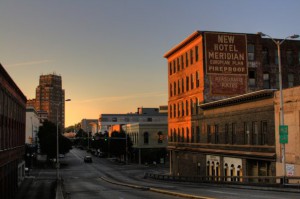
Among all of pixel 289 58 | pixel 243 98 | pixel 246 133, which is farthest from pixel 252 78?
pixel 246 133

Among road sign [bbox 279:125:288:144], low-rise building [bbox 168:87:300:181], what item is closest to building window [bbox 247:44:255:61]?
low-rise building [bbox 168:87:300:181]

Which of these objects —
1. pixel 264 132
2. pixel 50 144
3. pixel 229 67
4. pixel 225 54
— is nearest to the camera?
pixel 264 132

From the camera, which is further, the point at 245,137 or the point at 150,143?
the point at 150,143

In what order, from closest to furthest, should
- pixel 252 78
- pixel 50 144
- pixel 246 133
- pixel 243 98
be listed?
pixel 246 133
pixel 243 98
pixel 252 78
pixel 50 144

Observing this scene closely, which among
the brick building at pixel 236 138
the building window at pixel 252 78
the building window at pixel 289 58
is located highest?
the building window at pixel 289 58

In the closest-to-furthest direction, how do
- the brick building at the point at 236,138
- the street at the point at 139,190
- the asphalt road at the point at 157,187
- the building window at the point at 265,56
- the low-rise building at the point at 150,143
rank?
the asphalt road at the point at 157,187 → the street at the point at 139,190 → the brick building at the point at 236,138 → the building window at the point at 265,56 → the low-rise building at the point at 150,143

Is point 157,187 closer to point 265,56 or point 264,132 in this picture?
point 264,132

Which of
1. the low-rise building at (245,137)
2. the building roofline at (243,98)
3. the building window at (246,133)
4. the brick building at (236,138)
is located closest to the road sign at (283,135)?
the low-rise building at (245,137)

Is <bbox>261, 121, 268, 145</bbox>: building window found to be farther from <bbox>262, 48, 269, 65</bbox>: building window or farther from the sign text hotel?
<bbox>262, 48, 269, 65</bbox>: building window

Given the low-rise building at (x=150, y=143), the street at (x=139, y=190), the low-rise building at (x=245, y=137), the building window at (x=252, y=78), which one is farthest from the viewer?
the low-rise building at (x=150, y=143)

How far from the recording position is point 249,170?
151 ft

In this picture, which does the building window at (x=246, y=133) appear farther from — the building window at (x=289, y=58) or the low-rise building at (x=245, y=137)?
the building window at (x=289, y=58)

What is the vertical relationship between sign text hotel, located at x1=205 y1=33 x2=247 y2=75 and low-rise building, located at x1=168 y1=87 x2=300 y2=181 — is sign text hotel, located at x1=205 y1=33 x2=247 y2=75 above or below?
above

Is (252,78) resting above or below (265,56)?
below
